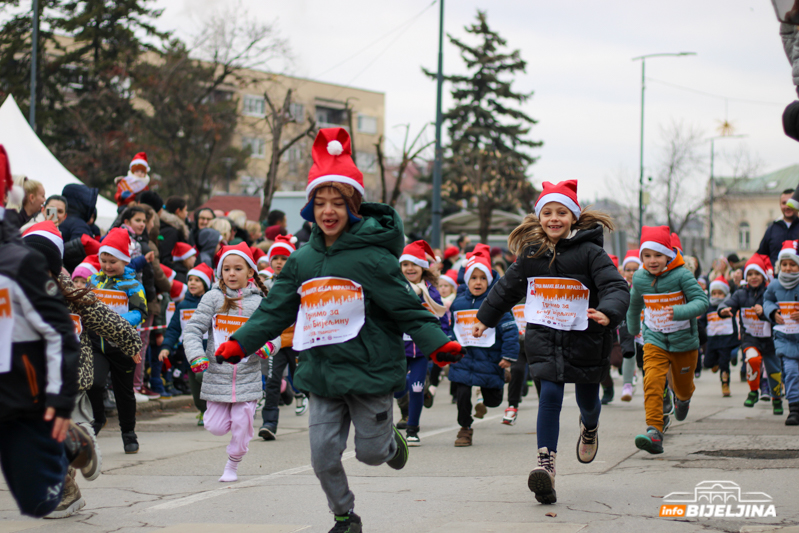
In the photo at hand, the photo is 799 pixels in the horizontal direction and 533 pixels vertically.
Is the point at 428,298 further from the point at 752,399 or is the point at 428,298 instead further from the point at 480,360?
the point at 752,399

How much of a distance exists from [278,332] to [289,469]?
2846 millimetres

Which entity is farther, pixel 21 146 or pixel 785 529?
pixel 21 146

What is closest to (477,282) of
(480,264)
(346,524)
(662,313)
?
(480,264)

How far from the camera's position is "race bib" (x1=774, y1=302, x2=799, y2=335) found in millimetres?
10539

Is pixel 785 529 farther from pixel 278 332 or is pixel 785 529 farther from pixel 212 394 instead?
pixel 212 394

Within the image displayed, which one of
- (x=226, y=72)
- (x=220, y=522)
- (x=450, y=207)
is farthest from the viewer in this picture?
(x=450, y=207)

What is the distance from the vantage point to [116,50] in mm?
33469

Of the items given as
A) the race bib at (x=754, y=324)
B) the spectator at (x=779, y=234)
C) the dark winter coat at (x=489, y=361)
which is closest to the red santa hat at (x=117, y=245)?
the dark winter coat at (x=489, y=361)

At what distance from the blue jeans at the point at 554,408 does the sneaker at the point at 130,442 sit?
407cm

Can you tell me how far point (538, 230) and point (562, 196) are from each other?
291mm

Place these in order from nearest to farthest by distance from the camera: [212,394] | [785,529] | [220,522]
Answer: [785,529] < [220,522] < [212,394]

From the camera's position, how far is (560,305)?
6227 mm

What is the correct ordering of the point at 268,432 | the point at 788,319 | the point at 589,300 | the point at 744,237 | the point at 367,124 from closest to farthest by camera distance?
1. the point at 589,300
2. the point at 268,432
3. the point at 788,319
4. the point at 367,124
5. the point at 744,237

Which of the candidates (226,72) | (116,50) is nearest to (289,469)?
(226,72)
